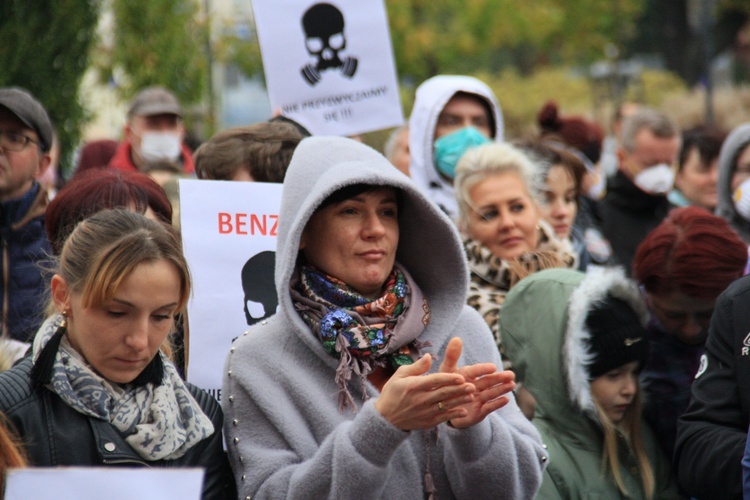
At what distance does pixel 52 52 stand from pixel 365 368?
731 centimetres

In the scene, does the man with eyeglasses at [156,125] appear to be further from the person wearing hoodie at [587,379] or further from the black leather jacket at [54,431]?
the black leather jacket at [54,431]

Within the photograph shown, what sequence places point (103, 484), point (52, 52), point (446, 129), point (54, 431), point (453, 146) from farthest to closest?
point (52, 52) → point (446, 129) → point (453, 146) → point (54, 431) → point (103, 484)

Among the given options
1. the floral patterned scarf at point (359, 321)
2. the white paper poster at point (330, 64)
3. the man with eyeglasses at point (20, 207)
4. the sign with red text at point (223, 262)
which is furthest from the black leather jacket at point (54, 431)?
the white paper poster at point (330, 64)

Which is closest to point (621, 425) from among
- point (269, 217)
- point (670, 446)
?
point (670, 446)

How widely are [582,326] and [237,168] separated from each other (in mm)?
1576

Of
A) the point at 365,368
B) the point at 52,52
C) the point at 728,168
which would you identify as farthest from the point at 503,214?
the point at 52,52

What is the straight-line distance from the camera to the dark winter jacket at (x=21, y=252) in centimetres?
469

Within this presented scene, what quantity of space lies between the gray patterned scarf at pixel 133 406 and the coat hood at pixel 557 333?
1.35 m

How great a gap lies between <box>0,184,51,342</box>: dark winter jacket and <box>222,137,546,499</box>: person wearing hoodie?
1.76m

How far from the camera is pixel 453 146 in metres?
5.96

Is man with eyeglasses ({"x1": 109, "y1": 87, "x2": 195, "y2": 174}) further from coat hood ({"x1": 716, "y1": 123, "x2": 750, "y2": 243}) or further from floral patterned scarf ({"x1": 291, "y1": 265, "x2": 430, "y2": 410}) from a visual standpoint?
floral patterned scarf ({"x1": 291, "y1": 265, "x2": 430, "y2": 410})

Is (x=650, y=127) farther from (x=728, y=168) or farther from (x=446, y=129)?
(x=446, y=129)

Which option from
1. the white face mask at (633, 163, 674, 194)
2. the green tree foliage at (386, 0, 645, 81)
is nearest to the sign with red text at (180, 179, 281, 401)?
the white face mask at (633, 163, 674, 194)

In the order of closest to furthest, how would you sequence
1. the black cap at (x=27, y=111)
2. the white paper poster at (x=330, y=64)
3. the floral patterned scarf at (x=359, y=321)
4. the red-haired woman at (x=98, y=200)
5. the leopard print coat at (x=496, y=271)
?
1. the floral patterned scarf at (x=359, y=321)
2. the red-haired woman at (x=98, y=200)
3. the leopard print coat at (x=496, y=271)
4. the black cap at (x=27, y=111)
5. the white paper poster at (x=330, y=64)
